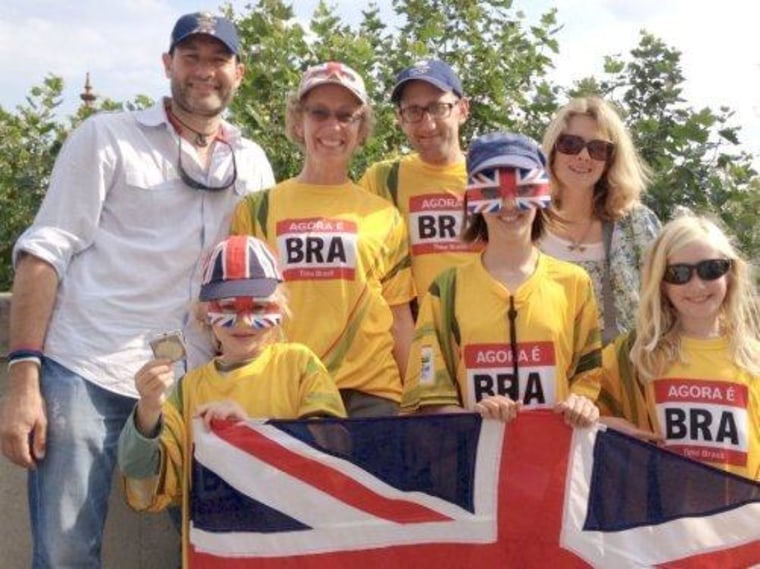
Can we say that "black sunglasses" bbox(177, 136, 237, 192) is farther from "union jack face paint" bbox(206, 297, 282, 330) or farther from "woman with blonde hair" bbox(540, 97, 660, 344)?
"woman with blonde hair" bbox(540, 97, 660, 344)

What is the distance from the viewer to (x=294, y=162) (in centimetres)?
719

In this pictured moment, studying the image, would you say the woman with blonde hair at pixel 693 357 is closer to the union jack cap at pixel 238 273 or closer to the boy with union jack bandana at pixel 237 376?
the boy with union jack bandana at pixel 237 376

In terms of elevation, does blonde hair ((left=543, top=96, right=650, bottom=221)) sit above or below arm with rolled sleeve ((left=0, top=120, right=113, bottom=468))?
above

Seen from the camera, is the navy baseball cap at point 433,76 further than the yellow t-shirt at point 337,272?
→ Yes

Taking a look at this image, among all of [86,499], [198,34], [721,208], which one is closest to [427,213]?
[198,34]

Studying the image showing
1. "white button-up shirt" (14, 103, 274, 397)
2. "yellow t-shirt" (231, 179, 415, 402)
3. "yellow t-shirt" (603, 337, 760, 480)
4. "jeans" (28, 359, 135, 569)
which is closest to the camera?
"yellow t-shirt" (603, 337, 760, 480)

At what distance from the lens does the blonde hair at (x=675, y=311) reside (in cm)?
450

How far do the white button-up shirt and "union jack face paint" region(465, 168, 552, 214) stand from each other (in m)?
1.23

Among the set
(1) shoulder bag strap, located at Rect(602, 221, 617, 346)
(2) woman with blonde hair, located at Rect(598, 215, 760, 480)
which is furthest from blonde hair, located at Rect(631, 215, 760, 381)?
(1) shoulder bag strap, located at Rect(602, 221, 617, 346)

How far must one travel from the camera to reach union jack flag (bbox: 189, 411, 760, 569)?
4.13m

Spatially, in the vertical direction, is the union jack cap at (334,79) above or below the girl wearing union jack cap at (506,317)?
above

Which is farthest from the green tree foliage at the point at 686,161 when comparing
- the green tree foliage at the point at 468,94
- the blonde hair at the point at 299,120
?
the blonde hair at the point at 299,120

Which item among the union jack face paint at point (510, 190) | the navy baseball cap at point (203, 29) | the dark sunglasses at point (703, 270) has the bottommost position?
the dark sunglasses at point (703, 270)

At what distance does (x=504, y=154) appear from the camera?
450 cm
